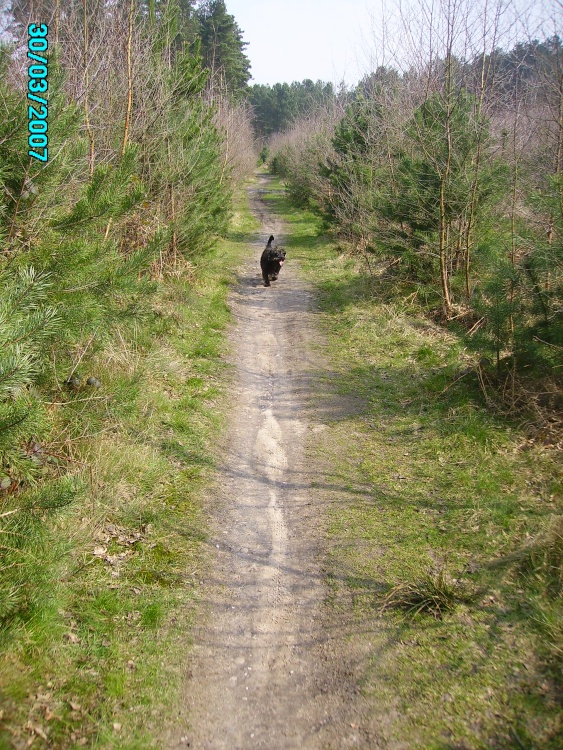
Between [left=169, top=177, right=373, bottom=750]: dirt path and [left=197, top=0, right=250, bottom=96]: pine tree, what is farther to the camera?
[left=197, top=0, right=250, bottom=96]: pine tree

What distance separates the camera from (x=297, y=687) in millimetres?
3547

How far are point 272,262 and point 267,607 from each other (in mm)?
10852

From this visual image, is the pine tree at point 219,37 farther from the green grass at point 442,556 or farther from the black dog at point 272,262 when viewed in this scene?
the green grass at point 442,556

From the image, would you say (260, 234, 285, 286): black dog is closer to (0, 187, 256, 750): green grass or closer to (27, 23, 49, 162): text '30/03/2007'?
(0, 187, 256, 750): green grass

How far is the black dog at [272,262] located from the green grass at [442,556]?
19.6ft

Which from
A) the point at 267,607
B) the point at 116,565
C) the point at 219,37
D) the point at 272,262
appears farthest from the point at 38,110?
the point at 219,37

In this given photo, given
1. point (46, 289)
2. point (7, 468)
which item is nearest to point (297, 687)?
point (7, 468)

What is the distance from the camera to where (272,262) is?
14.0m

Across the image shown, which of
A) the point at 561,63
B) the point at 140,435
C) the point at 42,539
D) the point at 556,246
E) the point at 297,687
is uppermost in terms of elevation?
the point at 561,63

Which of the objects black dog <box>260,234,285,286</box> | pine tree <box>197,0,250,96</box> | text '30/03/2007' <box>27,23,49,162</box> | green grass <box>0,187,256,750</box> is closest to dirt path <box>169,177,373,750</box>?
green grass <box>0,187,256,750</box>

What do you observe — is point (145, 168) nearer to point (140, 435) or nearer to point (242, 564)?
point (140, 435)

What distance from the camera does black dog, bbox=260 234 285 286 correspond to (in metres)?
13.9

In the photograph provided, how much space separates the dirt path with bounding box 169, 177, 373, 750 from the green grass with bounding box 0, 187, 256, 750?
0.72ft

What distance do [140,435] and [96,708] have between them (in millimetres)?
3285
